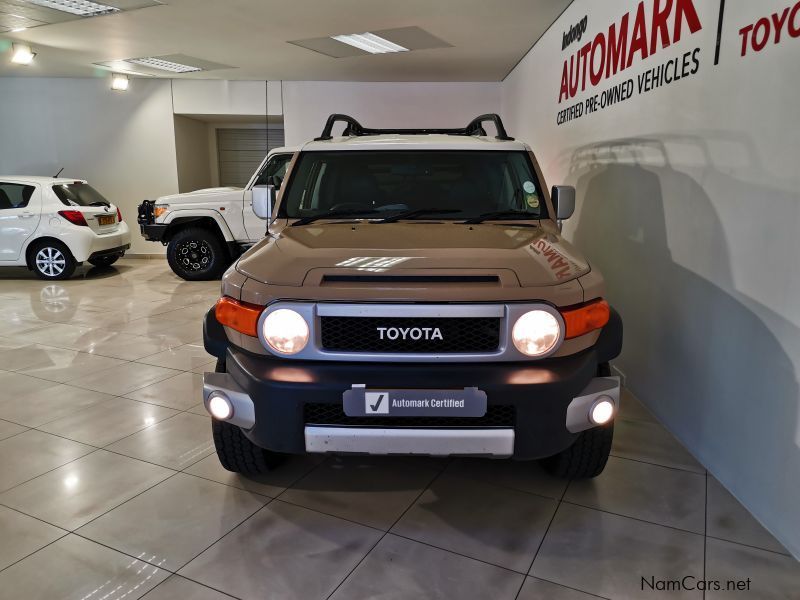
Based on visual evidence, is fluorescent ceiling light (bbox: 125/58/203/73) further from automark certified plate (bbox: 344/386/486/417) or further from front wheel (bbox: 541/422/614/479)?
front wheel (bbox: 541/422/614/479)

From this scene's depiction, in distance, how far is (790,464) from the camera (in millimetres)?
2133

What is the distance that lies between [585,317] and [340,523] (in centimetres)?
125

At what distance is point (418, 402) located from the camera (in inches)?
A: 78.6

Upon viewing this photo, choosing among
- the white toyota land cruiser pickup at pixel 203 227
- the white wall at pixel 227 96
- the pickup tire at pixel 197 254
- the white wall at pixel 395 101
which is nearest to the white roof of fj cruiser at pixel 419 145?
the white toyota land cruiser pickup at pixel 203 227

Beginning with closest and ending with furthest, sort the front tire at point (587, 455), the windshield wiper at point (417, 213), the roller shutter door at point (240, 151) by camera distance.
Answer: the front tire at point (587, 455) < the windshield wiper at point (417, 213) < the roller shutter door at point (240, 151)

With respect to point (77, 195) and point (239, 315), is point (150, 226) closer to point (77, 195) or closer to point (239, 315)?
point (77, 195)

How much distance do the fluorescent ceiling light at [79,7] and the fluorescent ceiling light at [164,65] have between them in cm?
241

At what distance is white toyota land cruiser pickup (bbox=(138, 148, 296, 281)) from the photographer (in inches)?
309

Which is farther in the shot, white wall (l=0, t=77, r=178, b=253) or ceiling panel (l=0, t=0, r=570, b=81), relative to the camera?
white wall (l=0, t=77, r=178, b=253)

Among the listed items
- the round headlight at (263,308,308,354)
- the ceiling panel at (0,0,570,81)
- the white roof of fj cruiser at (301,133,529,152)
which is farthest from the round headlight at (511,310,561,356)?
the ceiling panel at (0,0,570,81)

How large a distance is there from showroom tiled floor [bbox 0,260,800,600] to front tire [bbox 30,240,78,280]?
521 cm

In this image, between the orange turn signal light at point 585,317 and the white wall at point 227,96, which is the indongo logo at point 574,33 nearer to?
the orange turn signal light at point 585,317

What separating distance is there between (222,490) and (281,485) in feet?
0.85

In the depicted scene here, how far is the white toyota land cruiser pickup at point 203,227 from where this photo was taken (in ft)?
25.8
